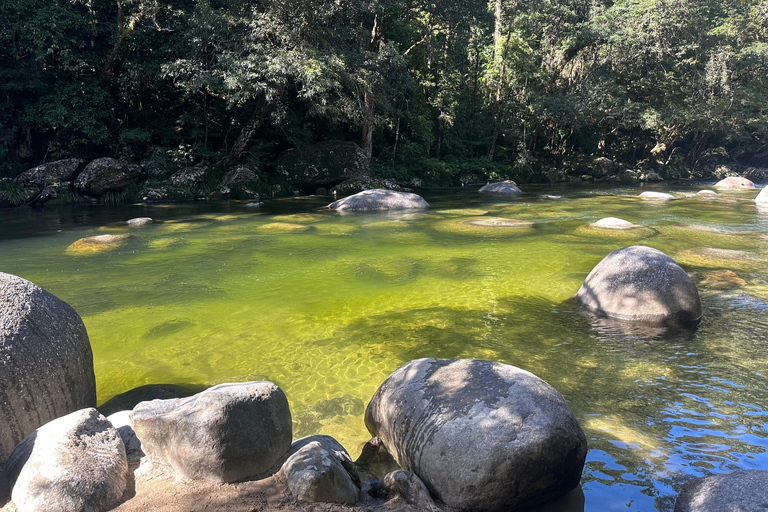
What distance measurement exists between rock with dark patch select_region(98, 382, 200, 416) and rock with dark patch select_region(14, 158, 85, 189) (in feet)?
56.9

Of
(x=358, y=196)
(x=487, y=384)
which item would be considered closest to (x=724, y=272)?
(x=487, y=384)

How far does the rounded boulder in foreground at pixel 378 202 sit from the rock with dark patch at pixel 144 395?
11.8 metres

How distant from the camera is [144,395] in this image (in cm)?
432

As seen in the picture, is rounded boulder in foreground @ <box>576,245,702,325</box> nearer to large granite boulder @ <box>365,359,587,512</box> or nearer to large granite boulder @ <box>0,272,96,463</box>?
large granite boulder @ <box>365,359,587,512</box>

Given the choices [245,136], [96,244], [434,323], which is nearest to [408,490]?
[434,323]

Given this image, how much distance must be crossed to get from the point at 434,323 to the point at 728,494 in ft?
11.6

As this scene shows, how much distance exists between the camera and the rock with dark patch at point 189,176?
20.0m

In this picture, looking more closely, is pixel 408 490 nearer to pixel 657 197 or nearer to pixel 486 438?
pixel 486 438

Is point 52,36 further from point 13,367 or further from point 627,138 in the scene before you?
point 627,138

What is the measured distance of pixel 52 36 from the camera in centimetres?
1809

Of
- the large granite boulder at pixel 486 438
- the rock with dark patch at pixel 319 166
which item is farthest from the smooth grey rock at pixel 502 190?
the large granite boulder at pixel 486 438

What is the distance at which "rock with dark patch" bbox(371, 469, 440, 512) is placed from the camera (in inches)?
112

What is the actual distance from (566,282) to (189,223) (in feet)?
32.9

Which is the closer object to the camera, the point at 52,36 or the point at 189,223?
the point at 189,223
